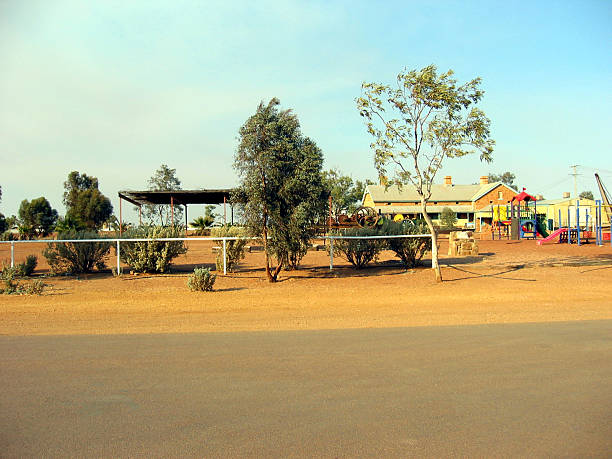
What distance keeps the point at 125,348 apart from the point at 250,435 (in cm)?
389

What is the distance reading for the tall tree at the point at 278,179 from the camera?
1622 cm

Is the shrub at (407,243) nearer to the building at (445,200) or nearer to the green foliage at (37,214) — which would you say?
the building at (445,200)

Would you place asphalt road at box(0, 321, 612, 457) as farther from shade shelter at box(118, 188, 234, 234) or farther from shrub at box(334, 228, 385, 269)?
shade shelter at box(118, 188, 234, 234)

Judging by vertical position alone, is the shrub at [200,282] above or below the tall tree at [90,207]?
below

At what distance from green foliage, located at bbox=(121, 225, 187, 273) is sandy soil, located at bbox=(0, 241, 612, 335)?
558 millimetres

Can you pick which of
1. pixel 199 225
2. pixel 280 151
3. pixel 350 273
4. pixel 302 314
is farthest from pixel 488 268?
pixel 199 225

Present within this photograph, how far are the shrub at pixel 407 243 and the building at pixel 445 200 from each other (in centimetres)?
4577

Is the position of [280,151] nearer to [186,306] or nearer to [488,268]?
[186,306]

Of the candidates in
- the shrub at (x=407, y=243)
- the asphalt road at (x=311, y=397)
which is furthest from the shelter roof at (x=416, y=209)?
the asphalt road at (x=311, y=397)

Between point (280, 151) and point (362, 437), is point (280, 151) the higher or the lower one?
the higher one

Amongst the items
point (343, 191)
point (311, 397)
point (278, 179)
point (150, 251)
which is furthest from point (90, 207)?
point (311, 397)

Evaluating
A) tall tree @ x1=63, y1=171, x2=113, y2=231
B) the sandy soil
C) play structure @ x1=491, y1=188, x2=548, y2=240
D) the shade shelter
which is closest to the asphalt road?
the sandy soil

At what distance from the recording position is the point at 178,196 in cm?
3491

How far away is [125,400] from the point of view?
536cm
